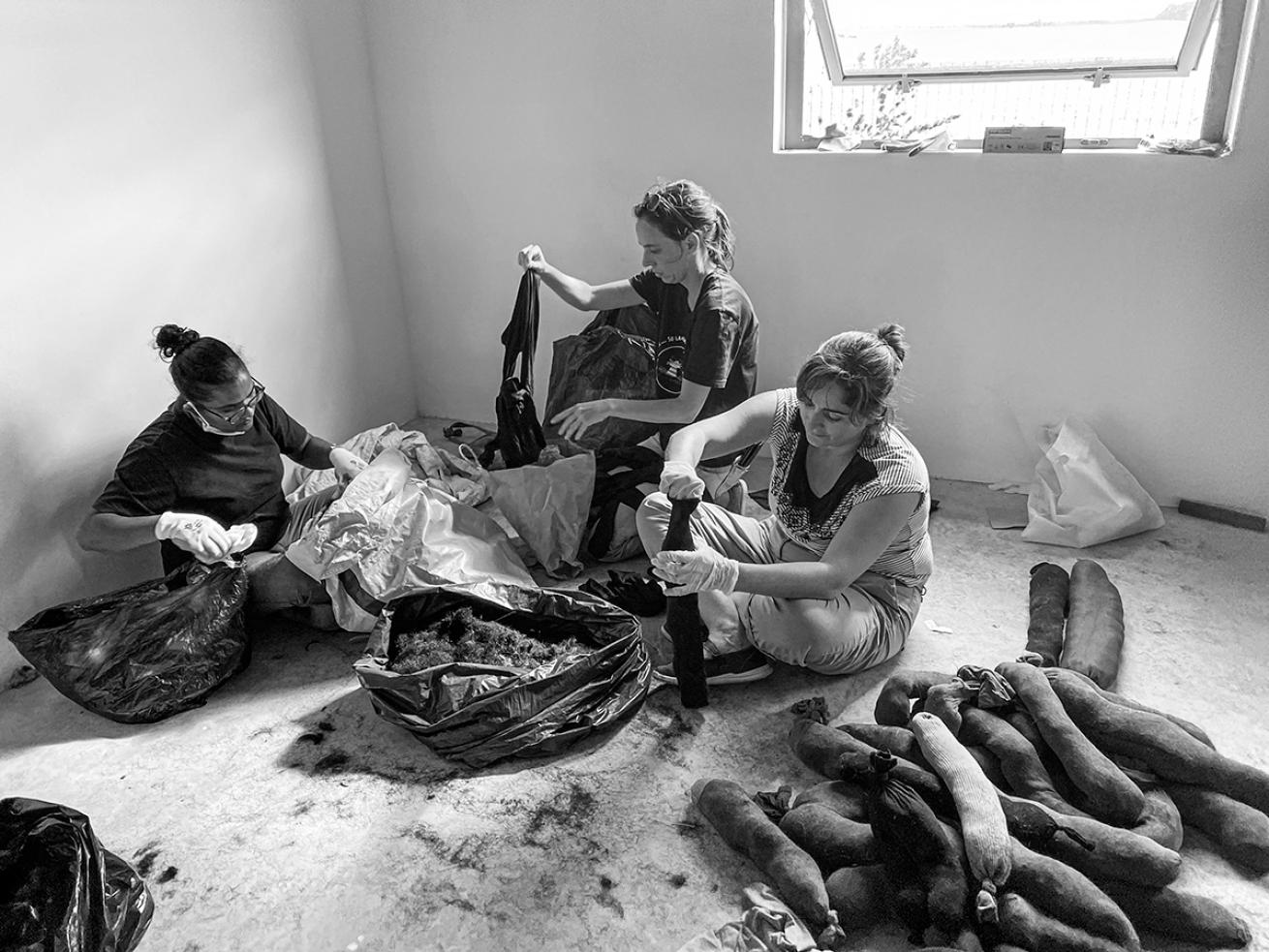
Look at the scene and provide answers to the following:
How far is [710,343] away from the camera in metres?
2.31

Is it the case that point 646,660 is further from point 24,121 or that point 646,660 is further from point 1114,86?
point 1114,86

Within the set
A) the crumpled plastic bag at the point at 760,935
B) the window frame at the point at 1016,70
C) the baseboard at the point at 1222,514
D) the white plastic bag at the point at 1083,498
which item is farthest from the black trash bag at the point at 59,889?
the baseboard at the point at 1222,514

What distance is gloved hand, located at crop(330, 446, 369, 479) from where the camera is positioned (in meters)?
2.43

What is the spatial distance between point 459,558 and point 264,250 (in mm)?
1152

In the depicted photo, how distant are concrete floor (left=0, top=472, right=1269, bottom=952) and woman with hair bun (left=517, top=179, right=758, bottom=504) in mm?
565

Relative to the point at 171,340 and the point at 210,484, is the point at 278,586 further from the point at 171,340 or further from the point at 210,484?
the point at 171,340

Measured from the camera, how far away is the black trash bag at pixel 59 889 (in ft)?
4.52

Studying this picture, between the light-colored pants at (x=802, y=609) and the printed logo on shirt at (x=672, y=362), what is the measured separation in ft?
1.28

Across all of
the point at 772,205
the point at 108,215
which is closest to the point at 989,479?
the point at 772,205

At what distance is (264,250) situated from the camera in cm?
278

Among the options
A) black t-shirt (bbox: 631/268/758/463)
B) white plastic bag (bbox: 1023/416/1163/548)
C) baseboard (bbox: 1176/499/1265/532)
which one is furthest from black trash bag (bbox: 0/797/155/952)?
baseboard (bbox: 1176/499/1265/532)

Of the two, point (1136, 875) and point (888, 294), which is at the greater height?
point (888, 294)

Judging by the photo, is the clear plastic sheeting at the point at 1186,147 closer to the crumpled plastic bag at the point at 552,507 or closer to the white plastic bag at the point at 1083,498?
the white plastic bag at the point at 1083,498

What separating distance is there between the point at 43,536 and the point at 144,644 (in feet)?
1.33
